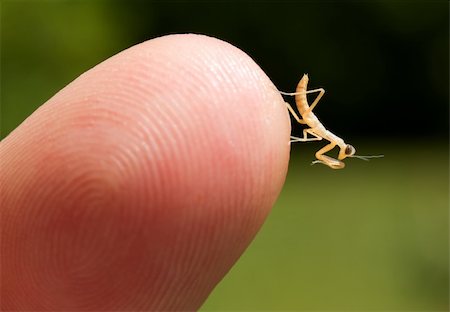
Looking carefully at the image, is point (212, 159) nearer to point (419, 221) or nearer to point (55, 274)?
point (55, 274)

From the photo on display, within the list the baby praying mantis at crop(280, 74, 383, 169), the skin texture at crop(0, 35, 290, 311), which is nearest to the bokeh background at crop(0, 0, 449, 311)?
the baby praying mantis at crop(280, 74, 383, 169)

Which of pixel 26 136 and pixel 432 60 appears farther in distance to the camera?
pixel 432 60

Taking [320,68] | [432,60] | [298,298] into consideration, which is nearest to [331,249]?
[298,298]

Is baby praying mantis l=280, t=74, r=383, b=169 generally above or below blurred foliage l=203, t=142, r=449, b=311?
above

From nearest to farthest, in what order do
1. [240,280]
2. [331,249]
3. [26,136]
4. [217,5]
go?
[26,136] → [240,280] → [331,249] → [217,5]

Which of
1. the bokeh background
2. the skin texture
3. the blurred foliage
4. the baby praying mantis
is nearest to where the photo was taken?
the skin texture

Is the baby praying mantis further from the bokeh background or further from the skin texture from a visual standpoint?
the bokeh background

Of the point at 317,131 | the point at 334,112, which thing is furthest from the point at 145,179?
the point at 334,112
